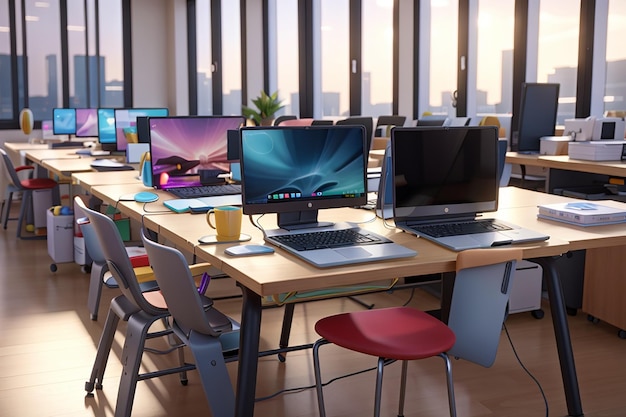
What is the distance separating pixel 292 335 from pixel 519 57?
3972mm

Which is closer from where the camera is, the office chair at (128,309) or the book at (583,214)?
the office chair at (128,309)

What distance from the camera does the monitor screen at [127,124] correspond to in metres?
5.61

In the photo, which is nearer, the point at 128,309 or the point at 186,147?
the point at 128,309

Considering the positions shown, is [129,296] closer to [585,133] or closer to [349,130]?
[349,130]

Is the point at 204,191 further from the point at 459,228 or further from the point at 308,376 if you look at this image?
the point at 459,228

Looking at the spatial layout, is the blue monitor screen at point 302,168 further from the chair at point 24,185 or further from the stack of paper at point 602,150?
the chair at point 24,185

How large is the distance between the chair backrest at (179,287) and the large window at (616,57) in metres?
4.49

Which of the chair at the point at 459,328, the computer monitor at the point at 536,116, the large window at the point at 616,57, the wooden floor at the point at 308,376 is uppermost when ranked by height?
the large window at the point at 616,57

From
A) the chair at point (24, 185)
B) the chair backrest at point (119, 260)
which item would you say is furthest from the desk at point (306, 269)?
the chair at point (24, 185)

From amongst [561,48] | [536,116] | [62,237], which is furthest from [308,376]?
[561,48]

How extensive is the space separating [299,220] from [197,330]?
0.59 m

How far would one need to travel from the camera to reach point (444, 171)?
8.41ft

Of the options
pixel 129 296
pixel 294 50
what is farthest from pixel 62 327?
pixel 294 50

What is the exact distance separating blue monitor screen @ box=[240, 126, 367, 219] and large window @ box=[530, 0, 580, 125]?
3.92m
